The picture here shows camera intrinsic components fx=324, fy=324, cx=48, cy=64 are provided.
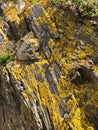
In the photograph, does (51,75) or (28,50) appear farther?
(28,50)

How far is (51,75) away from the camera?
10.3 meters

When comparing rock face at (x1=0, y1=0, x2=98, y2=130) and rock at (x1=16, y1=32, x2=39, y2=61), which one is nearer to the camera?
rock face at (x1=0, y1=0, x2=98, y2=130)

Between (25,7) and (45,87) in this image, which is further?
(25,7)

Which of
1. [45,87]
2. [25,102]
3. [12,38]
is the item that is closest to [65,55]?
[45,87]

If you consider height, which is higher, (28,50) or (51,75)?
(28,50)

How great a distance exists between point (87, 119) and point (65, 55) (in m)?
2.19

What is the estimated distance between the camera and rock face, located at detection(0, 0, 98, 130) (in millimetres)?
9586

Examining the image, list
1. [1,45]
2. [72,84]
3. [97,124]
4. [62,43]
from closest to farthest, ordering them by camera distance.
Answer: [97,124] → [72,84] → [62,43] → [1,45]

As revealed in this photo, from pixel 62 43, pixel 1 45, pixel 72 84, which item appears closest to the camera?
pixel 72 84

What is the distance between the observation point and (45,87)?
10227mm

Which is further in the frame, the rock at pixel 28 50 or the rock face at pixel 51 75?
the rock at pixel 28 50

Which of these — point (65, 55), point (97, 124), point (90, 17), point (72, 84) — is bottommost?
point (97, 124)

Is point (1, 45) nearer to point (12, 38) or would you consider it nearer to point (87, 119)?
point (12, 38)

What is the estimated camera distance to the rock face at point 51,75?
31.4 feet
